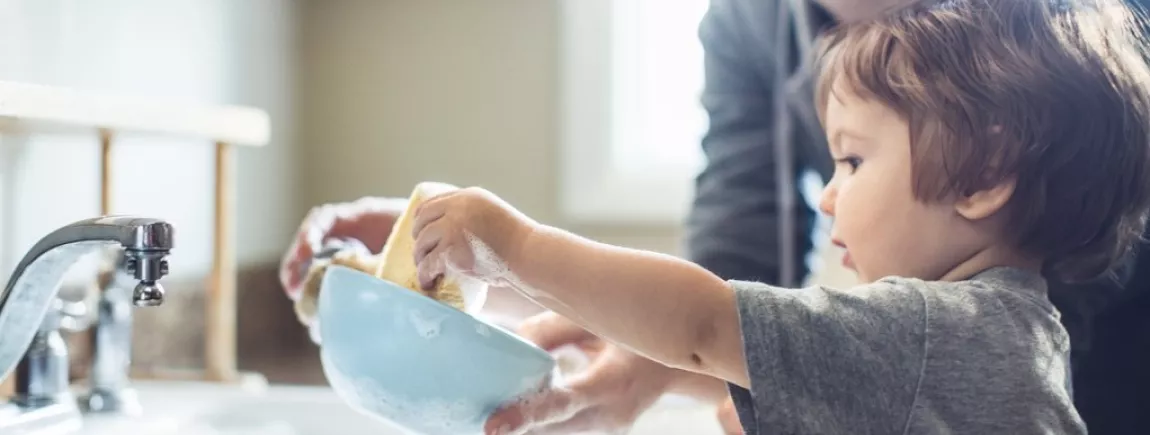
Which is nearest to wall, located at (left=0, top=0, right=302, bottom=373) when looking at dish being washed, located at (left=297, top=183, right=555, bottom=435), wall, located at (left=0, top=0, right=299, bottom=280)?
wall, located at (left=0, top=0, right=299, bottom=280)

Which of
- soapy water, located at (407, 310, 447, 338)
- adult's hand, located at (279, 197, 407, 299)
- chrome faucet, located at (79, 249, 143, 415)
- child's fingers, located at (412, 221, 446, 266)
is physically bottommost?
chrome faucet, located at (79, 249, 143, 415)

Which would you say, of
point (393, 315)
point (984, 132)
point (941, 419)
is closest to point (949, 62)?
point (984, 132)

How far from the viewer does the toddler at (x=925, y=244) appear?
18.3 inches

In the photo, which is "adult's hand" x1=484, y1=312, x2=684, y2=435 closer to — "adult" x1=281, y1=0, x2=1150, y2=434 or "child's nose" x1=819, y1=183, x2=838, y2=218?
"adult" x1=281, y1=0, x2=1150, y2=434

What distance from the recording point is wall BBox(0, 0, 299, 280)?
76 centimetres

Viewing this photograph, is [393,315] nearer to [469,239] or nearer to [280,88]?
[469,239]

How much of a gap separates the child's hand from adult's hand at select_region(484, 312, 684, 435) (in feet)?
0.35

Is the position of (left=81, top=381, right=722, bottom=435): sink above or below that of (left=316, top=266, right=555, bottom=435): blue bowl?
A: below

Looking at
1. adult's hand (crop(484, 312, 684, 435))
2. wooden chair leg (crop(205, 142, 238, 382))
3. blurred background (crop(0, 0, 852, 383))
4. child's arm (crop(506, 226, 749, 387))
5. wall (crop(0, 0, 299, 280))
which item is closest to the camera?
child's arm (crop(506, 226, 749, 387))

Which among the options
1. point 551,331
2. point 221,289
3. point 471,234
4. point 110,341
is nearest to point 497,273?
point 471,234

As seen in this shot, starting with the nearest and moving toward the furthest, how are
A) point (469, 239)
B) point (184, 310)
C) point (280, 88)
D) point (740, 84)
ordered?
point (469, 239), point (740, 84), point (184, 310), point (280, 88)

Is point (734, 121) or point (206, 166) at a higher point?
point (734, 121)

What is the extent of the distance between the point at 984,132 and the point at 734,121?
1.07ft

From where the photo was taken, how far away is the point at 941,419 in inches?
18.5
